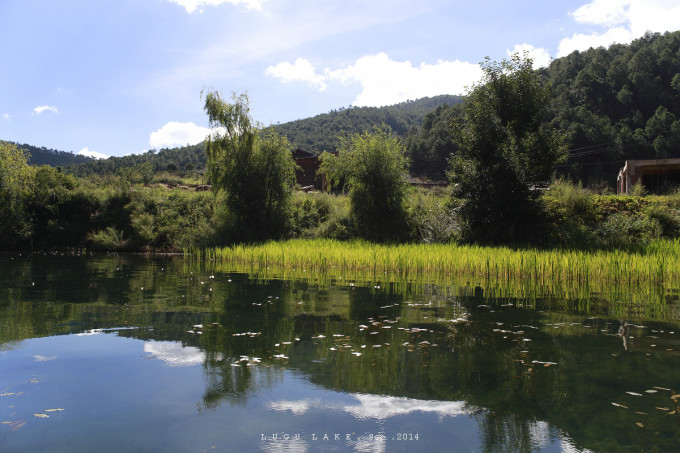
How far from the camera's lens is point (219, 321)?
279 inches

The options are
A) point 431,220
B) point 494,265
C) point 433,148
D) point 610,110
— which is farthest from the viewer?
point 433,148

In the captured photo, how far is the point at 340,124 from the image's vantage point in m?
117

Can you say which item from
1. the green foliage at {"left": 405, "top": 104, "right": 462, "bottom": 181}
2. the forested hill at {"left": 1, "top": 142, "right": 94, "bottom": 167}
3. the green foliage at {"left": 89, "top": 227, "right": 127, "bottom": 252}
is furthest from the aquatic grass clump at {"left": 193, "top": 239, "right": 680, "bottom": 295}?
the forested hill at {"left": 1, "top": 142, "right": 94, "bottom": 167}

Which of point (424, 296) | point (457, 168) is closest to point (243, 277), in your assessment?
point (424, 296)

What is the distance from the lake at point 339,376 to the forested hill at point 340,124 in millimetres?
91488

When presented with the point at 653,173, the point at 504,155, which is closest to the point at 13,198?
the point at 504,155

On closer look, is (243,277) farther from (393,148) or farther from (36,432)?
(393,148)

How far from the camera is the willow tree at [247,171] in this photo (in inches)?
949

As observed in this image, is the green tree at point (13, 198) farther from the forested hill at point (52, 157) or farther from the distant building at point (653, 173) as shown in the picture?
the forested hill at point (52, 157)

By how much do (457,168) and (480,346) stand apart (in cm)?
1526

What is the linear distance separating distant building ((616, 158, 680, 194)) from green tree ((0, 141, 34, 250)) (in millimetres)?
33590

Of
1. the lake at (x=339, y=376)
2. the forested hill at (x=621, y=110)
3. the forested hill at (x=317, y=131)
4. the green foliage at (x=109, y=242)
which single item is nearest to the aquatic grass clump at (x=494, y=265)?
the lake at (x=339, y=376)

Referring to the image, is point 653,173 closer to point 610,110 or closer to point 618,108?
point 610,110

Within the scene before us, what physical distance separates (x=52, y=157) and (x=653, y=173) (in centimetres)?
10733
